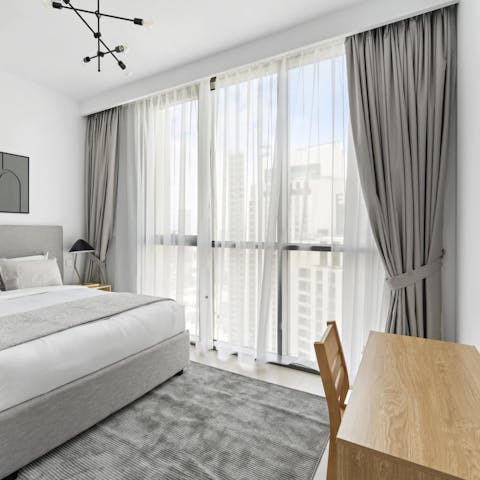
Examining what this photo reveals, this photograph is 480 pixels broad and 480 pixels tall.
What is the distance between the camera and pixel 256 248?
2.91m

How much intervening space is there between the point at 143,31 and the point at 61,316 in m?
2.34

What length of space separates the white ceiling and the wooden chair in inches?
92.8

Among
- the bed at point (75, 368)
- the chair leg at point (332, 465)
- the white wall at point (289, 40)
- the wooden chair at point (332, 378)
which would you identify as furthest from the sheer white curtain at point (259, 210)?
the chair leg at point (332, 465)

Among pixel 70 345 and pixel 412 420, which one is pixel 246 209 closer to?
pixel 70 345

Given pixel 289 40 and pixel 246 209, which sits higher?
pixel 289 40

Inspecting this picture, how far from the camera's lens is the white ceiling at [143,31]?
2.30 meters

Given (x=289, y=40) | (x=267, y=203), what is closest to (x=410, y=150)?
(x=267, y=203)

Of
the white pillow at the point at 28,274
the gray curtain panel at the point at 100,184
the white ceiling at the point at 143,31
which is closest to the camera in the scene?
the white ceiling at the point at 143,31

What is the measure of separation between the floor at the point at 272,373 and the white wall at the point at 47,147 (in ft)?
7.29

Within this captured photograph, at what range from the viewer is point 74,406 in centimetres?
173

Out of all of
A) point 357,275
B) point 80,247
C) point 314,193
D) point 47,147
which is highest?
point 47,147

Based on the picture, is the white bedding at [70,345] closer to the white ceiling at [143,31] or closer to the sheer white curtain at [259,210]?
the sheer white curtain at [259,210]

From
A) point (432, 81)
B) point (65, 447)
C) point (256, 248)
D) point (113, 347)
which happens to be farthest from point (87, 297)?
point (432, 81)

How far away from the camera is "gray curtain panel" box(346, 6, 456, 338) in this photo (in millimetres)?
2096
